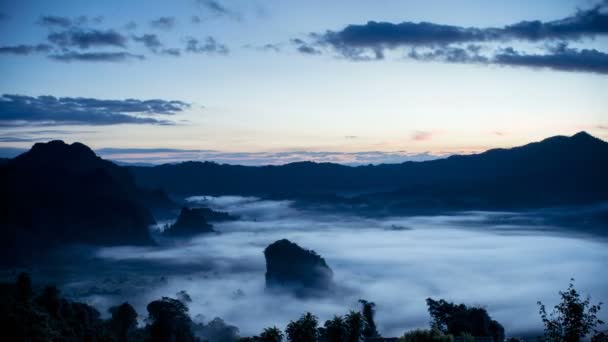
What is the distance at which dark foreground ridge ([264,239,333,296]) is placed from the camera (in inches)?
5507

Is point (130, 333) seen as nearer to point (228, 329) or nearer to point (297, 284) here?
point (228, 329)

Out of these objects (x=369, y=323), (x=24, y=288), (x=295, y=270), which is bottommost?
(x=295, y=270)

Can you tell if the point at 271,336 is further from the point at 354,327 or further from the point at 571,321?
the point at 571,321

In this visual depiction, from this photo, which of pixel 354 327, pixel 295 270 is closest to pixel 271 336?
pixel 354 327

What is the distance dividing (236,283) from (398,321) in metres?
59.5

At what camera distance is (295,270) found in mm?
140250

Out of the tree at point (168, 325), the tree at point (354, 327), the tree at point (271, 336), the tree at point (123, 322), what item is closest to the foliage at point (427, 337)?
the tree at point (354, 327)

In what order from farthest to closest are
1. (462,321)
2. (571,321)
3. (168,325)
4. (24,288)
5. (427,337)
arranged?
(462,321)
(168,325)
(24,288)
(427,337)
(571,321)

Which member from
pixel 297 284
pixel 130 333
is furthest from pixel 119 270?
pixel 130 333

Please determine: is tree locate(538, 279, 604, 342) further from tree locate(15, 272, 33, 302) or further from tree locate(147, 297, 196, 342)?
tree locate(15, 272, 33, 302)

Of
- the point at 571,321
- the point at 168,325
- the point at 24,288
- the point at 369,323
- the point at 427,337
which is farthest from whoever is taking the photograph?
the point at 369,323

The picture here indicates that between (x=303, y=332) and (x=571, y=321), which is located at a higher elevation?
(x=571, y=321)

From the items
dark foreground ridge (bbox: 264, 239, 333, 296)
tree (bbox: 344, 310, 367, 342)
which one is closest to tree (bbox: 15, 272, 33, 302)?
tree (bbox: 344, 310, 367, 342)

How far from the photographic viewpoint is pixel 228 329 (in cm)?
8900
